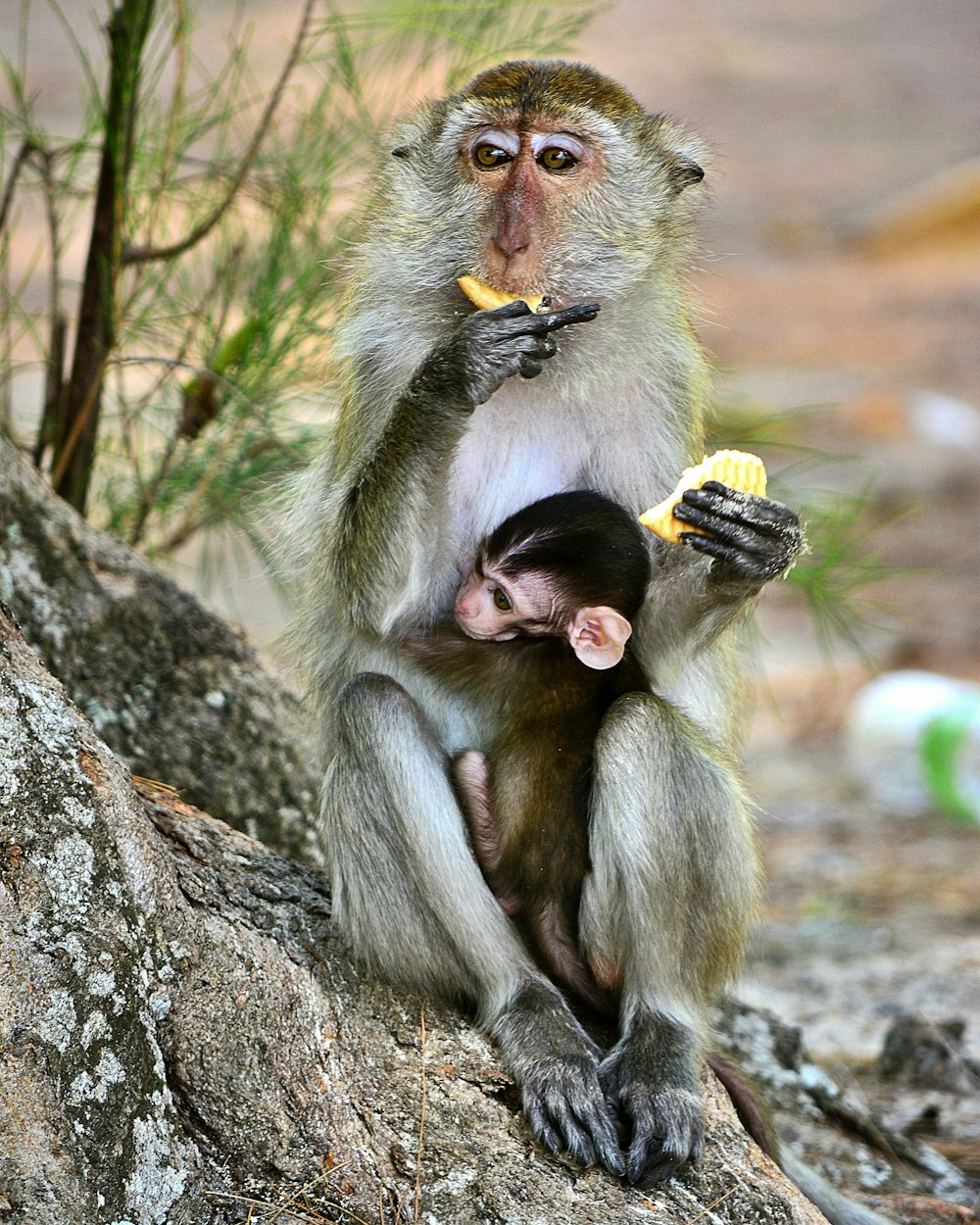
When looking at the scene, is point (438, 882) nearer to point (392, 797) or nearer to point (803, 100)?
point (392, 797)

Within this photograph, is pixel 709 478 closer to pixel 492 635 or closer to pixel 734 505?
pixel 734 505

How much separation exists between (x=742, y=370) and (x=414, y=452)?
37.2ft

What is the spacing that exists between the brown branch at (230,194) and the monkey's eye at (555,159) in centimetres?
114

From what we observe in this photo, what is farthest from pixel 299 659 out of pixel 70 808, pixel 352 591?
pixel 70 808

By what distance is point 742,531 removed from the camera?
9.98 feet

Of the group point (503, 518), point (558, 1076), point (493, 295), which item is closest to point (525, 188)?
point (493, 295)

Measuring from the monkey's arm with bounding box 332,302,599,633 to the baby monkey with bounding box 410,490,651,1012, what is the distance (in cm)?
18

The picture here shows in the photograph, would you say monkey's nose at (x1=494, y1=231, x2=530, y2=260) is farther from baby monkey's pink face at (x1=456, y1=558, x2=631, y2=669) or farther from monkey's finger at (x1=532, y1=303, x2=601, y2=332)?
baby monkey's pink face at (x1=456, y1=558, x2=631, y2=669)

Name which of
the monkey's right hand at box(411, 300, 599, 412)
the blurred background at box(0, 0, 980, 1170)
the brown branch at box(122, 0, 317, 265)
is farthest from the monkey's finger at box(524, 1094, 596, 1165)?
the brown branch at box(122, 0, 317, 265)

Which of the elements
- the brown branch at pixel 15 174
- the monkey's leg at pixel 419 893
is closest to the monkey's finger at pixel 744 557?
the monkey's leg at pixel 419 893

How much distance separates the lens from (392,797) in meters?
3.07

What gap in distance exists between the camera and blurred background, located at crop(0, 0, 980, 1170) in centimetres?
456

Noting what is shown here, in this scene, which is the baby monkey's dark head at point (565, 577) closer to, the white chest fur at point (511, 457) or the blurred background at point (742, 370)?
the white chest fur at point (511, 457)

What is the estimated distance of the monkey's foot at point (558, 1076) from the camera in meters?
2.80
